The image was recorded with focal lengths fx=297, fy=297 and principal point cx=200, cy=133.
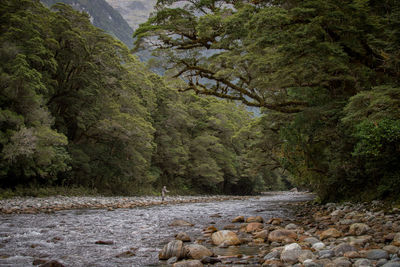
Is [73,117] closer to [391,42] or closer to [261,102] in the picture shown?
[261,102]

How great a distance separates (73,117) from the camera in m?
23.7

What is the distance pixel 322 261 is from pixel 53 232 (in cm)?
643

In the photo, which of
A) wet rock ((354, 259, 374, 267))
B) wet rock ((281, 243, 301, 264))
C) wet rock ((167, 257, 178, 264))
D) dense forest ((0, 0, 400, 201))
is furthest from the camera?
dense forest ((0, 0, 400, 201))

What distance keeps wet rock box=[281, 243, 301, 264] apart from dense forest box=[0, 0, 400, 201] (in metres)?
3.47

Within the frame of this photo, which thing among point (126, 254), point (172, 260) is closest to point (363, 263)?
point (172, 260)

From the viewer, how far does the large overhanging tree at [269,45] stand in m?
7.36

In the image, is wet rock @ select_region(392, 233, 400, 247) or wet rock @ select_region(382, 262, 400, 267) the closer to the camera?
wet rock @ select_region(382, 262, 400, 267)

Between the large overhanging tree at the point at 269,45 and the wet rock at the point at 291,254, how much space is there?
4.74 m

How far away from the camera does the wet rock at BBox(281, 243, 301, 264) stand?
4339 mm

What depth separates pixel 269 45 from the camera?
7.62m

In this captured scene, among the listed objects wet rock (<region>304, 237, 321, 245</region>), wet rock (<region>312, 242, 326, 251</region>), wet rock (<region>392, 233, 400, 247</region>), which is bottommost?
wet rock (<region>304, 237, 321, 245</region>)

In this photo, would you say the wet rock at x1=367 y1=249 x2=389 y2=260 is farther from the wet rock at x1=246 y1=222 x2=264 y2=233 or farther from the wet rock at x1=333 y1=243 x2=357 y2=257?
the wet rock at x1=246 y1=222 x2=264 y2=233

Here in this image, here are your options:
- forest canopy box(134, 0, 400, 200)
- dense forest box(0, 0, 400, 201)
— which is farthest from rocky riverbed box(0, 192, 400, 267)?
dense forest box(0, 0, 400, 201)

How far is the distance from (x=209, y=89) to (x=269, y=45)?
487 cm
